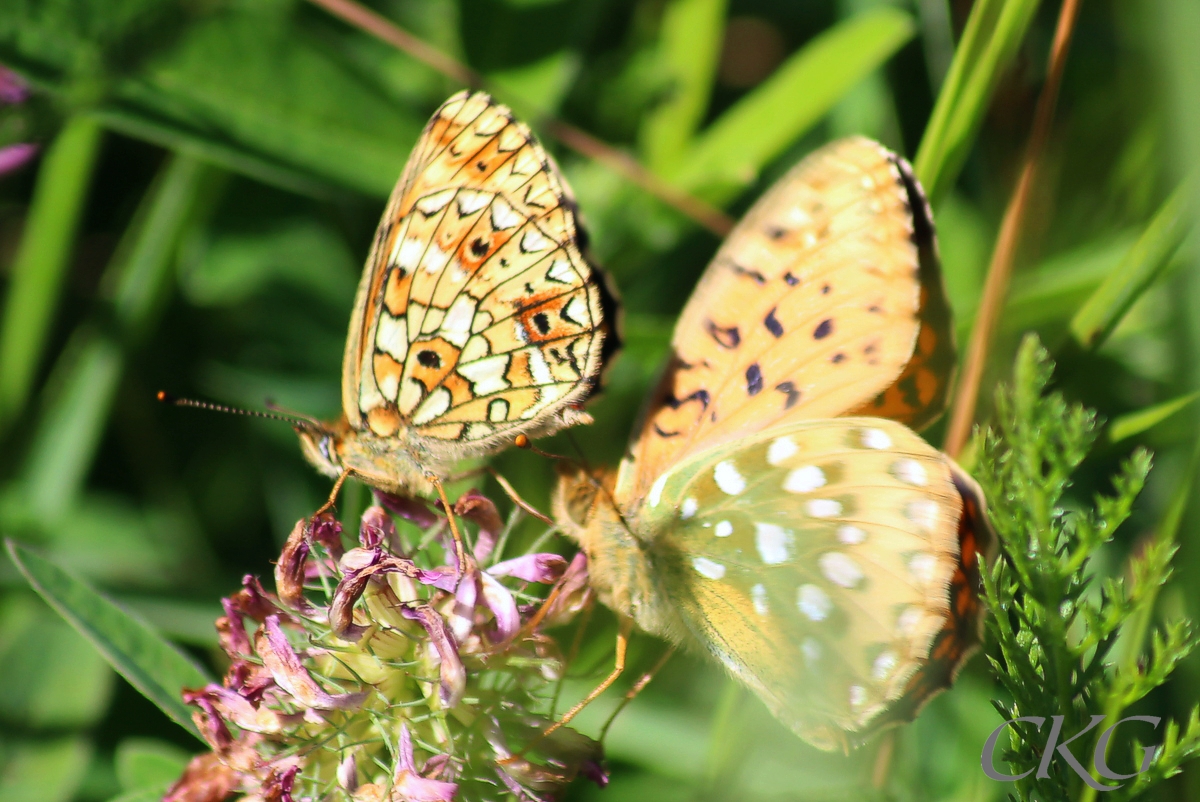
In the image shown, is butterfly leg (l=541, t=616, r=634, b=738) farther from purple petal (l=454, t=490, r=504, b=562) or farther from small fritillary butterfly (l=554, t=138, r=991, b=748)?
purple petal (l=454, t=490, r=504, b=562)

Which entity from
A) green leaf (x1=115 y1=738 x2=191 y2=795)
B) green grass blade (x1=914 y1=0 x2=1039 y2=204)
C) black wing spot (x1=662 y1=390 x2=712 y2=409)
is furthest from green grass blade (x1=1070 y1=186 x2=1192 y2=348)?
green leaf (x1=115 y1=738 x2=191 y2=795)

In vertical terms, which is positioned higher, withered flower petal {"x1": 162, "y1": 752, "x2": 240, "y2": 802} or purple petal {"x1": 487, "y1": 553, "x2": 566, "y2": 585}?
purple petal {"x1": 487, "y1": 553, "x2": 566, "y2": 585}

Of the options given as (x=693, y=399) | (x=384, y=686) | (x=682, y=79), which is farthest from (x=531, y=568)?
(x=682, y=79)

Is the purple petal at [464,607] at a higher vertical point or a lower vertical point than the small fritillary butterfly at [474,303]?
lower

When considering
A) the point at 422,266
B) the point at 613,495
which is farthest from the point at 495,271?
the point at 613,495

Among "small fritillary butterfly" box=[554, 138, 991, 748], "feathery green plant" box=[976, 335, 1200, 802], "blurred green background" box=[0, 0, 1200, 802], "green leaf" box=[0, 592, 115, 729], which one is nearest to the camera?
"feathery green plant" box=[976, 335, 1200, 802]

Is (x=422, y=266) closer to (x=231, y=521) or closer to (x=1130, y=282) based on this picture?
(x=1130, y=282)

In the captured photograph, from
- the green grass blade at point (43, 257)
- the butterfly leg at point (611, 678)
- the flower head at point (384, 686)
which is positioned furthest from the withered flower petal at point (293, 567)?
the green grass blade at point (43, 257)

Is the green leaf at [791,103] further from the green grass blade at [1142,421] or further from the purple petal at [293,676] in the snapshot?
the purple petal at [293,676]
